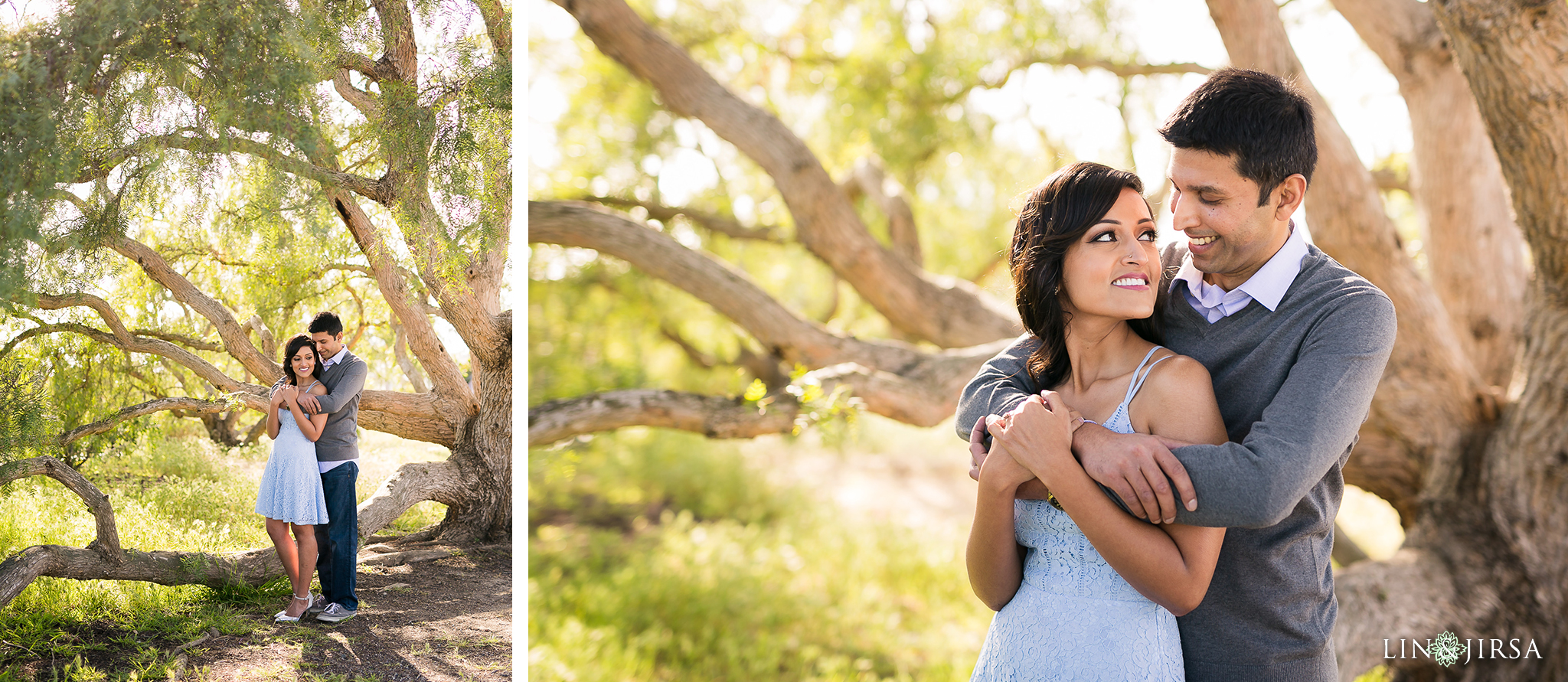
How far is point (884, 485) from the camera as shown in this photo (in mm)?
6824

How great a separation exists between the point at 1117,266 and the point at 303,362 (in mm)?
1389

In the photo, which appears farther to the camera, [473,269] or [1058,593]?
[473,269]

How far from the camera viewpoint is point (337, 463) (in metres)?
1.60

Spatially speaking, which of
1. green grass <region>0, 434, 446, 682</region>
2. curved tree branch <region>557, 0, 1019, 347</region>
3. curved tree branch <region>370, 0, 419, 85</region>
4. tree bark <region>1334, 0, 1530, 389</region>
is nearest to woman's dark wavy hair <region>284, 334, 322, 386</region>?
green grass <region>0, 434, 446, 682</region>

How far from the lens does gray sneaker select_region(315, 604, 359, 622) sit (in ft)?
5.18

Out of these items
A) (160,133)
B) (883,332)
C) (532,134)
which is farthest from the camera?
(883,332)

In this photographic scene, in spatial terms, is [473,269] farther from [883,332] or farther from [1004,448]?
[883,332]

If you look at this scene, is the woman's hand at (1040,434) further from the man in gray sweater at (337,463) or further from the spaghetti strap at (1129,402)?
the man in gray sweater at (337,463)

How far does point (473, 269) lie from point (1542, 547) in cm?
304

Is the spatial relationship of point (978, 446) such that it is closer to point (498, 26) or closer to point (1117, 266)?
point (1117, 266)

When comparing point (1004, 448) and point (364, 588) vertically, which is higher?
point (1004, 448)

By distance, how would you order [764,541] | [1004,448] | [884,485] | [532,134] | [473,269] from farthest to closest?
[884,485]
[764,541]
[532,134]
[473,269]
[1004,448]

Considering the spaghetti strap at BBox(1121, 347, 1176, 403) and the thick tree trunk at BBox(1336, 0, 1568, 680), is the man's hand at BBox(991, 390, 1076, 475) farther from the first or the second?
the thick tree trunk at BBox(1336, 0, 1568, 680)

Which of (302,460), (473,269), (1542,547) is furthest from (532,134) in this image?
(1542,547)
